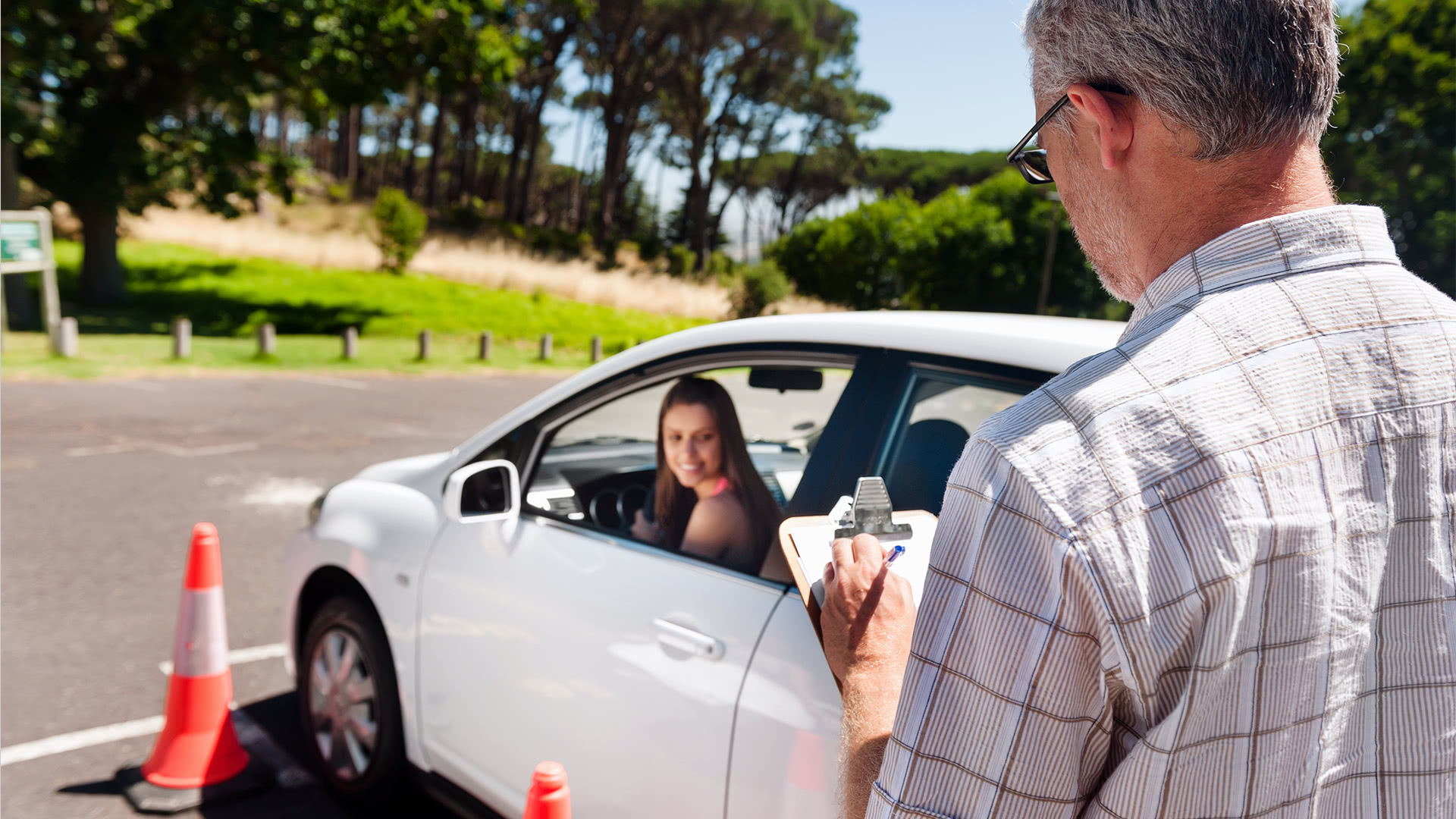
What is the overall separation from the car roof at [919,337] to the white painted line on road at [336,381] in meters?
13.0

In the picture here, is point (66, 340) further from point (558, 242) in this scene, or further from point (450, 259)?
point (558, 242)

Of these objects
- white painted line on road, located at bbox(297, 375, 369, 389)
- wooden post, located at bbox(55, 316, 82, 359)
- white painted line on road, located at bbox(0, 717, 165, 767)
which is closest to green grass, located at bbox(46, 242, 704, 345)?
wooden post, located at bbox(55, 316, 82, 359)

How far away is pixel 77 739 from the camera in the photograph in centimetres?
392

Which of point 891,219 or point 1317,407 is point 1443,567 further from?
point 891,219

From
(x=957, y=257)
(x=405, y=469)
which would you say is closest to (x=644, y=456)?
(x=405, y=469)

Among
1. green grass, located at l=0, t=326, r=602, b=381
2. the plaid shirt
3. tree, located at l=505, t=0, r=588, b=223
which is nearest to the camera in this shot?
the plaid shirt

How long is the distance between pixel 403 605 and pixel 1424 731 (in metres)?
2.59

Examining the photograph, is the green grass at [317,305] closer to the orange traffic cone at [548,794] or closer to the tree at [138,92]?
the tree at [138,92]

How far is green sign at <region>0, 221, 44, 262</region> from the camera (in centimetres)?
1119

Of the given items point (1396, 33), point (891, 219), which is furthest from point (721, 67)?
point (1396, 33)

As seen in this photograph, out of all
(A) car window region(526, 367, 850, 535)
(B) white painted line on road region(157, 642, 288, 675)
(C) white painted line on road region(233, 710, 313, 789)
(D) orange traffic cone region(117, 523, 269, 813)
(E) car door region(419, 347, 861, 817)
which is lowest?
(B) white painted line on road region(157, 642, 288, 675)

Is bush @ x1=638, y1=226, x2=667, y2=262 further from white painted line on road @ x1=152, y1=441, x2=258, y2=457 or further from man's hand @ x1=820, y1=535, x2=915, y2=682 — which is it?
man's hand @ x1=820, y1=535, x2=915, y2=682

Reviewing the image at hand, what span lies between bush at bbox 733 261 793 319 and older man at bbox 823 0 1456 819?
1073 inches

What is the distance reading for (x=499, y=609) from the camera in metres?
2.71
